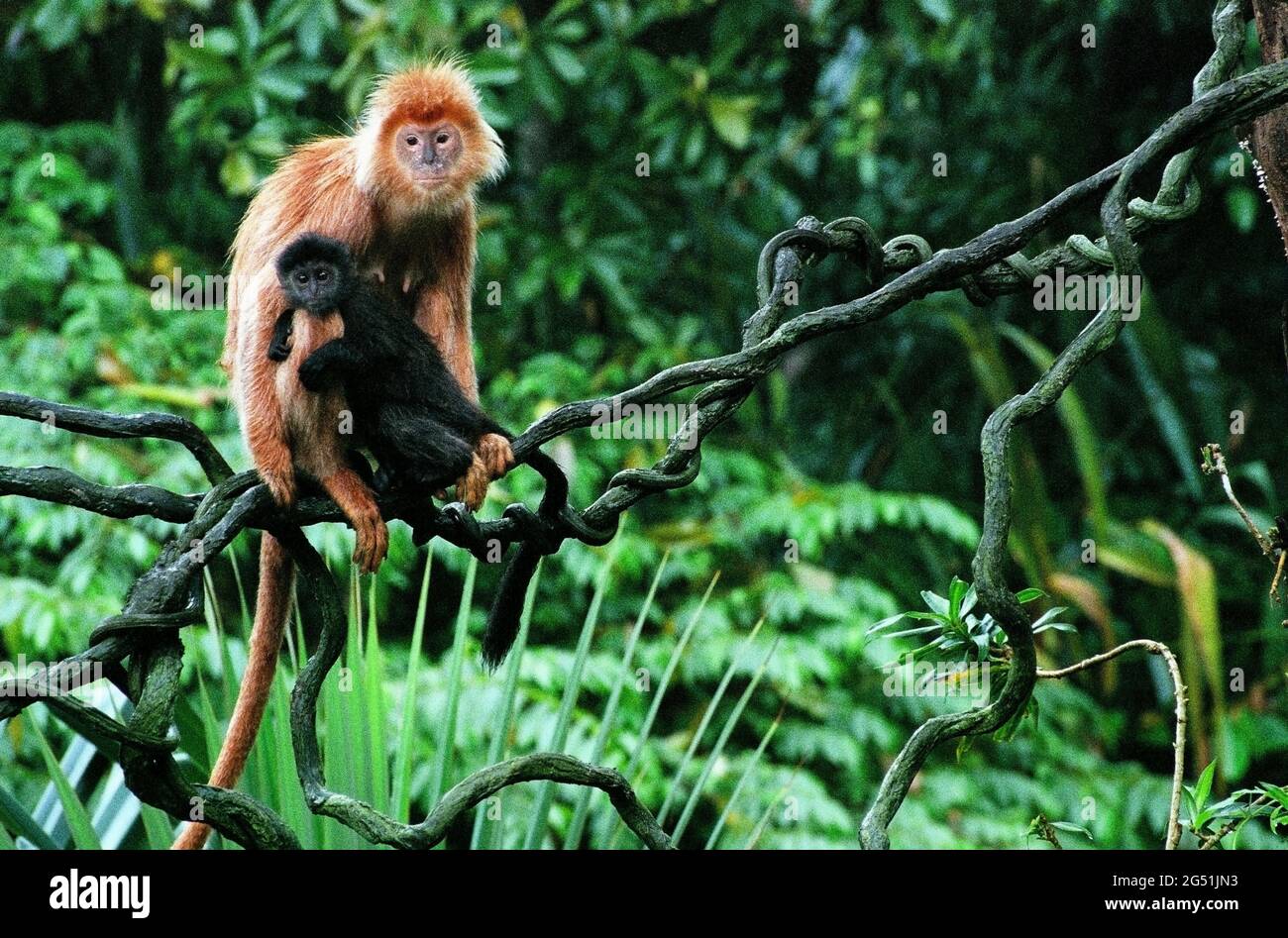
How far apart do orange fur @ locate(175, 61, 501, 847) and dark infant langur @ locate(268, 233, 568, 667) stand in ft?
0.10

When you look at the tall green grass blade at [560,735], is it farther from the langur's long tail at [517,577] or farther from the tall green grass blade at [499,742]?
the langur's long tail at [517,577]

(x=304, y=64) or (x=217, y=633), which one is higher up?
(x=304, y=64)

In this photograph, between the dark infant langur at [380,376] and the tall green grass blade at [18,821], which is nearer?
the dark infant langur at [380,376]

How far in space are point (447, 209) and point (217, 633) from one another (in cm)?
72

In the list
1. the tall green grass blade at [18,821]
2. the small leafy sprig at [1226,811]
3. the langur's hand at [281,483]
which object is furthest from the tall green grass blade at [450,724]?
the small leafy sprig at [1226,811]

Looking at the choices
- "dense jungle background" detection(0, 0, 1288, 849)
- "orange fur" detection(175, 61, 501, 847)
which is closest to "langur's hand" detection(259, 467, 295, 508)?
"orange fur" detection(175, 61, 501, 847)

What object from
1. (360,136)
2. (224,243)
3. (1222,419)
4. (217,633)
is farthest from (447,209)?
(1222,419)

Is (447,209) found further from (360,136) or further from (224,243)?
(224,243)

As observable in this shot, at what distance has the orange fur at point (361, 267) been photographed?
70.1 inches

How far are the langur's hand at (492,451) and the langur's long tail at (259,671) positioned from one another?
1.08 ft

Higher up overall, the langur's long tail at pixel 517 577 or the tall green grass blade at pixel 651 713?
the langur's long tail at pixel 517 577

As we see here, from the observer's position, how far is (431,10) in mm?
3758

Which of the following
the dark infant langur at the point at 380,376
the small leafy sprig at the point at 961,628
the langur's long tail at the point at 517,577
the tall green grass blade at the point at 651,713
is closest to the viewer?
the langur's long tail at the point at 517,577

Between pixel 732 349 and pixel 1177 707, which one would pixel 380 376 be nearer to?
pixel 1177 707
